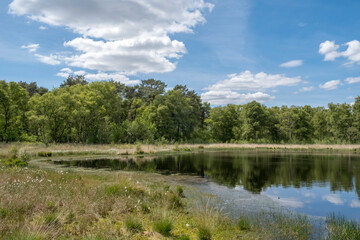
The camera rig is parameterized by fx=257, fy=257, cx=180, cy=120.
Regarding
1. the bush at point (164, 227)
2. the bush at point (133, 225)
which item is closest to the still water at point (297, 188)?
the bush at point (164, 227)

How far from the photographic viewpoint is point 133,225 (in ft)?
25.7

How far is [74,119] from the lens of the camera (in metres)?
52.6

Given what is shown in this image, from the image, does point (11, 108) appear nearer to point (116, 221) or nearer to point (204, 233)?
point (116, 221)

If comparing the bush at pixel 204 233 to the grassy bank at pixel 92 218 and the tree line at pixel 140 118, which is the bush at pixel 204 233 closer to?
the grassy bank at pixel 92 218

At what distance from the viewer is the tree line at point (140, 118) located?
51.5 m

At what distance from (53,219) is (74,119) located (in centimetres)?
4893

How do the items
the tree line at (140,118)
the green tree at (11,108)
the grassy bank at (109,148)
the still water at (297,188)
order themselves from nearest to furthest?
the still water at (297,188)
the grassy bank at (109,148)
the green tree at (11,108)
the tree line at (140,118)

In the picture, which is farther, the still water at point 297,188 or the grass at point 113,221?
the still water at point 297,188

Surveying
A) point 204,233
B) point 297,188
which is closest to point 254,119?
point 297,188

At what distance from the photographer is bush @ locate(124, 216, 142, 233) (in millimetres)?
7759

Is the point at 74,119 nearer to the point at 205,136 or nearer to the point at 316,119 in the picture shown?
the point at 205,136

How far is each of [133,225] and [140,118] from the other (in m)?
58.1

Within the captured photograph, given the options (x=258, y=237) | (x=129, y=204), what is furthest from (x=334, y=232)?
(x=129, y=204)

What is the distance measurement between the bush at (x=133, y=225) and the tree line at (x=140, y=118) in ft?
137
